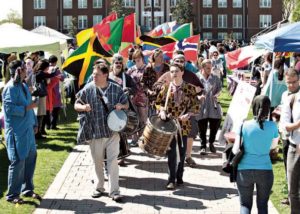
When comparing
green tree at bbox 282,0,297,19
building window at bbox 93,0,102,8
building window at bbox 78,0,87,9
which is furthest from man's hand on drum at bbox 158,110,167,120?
building window at bbox 78,0,87,9

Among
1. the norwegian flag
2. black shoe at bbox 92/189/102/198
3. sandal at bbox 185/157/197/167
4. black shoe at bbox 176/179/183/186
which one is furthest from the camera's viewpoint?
Answer: the norwegian flag

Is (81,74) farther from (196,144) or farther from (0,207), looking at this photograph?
(0,207)

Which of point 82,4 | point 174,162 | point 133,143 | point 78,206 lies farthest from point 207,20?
point 78,206

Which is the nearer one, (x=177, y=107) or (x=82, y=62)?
(x=177, y=107)

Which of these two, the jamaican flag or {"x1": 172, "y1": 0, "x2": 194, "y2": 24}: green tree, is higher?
{"x1": 172, "y1": 0, "x2": 194, "y2": 24}: green tree

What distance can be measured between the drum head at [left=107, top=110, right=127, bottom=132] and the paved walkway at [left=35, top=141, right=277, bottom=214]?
1059mm

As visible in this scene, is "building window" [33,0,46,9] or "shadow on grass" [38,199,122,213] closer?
"shadow on grass" [38,199,122,213]

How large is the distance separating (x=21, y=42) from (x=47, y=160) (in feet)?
12.2

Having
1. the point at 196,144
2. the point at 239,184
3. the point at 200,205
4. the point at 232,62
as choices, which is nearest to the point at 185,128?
the point at 200,205

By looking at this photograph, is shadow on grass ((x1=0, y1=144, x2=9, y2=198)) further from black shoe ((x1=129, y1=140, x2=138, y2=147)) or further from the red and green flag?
the red and green flag

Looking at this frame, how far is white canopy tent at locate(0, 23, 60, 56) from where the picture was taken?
13391 mm

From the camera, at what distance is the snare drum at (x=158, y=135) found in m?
8.45

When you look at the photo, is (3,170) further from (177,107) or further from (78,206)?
(177,107)

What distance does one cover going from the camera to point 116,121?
8133 mm
